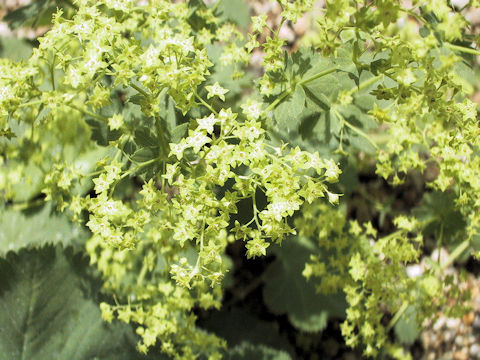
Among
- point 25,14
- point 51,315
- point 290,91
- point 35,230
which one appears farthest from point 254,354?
point 25,14

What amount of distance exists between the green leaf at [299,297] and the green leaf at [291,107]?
1468 millimetres

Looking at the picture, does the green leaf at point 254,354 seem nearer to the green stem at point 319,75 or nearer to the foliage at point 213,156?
the foliage at point 213,156

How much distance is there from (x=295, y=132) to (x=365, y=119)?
367 millimetres

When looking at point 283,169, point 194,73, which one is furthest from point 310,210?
point 194,73

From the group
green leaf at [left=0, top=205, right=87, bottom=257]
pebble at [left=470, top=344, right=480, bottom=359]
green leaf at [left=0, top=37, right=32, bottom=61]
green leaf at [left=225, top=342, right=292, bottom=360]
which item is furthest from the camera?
pebble at [left=470, top=344, right=480, bottom=359]

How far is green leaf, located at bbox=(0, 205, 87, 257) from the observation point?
113 inches

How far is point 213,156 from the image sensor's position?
1.50 meters

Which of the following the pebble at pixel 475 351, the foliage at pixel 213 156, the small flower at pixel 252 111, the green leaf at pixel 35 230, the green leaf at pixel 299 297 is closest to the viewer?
the foliage at pixel 213 156

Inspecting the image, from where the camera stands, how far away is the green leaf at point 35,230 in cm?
288

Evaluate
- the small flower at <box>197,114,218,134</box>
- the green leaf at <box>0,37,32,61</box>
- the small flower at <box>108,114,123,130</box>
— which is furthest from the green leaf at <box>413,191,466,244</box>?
the green leaf at <box>0,37,32,61</box>

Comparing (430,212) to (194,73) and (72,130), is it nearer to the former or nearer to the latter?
(194,73)

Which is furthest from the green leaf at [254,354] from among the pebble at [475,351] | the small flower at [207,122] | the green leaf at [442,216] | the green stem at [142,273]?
the small flower at [207,122]

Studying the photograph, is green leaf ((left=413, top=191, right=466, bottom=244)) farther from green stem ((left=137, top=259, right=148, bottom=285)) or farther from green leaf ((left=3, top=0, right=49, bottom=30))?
green leaf ((left=3, top=0, right=49, bottom=30))

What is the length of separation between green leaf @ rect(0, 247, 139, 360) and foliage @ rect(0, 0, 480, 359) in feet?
0.03
